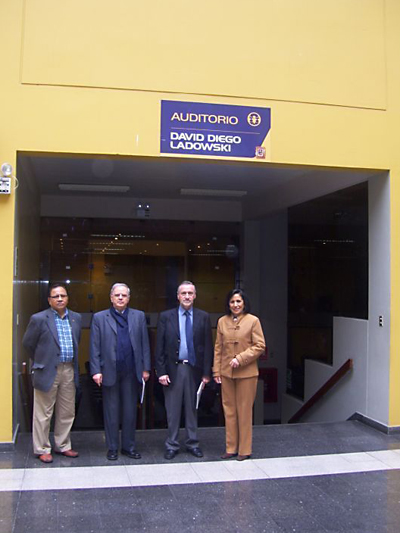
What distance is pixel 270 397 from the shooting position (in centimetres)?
1290

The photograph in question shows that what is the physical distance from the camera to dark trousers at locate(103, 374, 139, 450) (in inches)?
228

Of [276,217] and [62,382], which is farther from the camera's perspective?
[276,217]

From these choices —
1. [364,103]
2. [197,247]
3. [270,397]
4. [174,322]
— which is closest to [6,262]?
[174,322]

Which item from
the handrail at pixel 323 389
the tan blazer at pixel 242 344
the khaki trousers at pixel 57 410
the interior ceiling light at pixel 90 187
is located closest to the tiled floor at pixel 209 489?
the khaki trousers at pixel 57 410

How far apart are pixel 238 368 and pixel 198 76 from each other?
318cm

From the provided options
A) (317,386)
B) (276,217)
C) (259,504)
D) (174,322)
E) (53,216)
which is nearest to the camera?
(259,504)

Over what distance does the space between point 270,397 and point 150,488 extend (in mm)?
8155

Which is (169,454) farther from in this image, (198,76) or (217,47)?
(217,47)

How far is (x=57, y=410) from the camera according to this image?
587cm

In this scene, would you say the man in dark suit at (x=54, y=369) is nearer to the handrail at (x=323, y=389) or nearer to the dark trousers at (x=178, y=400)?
the dark trousers at (x=178, y=400)

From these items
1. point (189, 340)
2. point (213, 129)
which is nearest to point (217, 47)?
point (213, 129)

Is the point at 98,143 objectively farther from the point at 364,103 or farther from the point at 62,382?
the point at 364,103

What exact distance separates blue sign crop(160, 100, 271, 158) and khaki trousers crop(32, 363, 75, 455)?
2.58 m

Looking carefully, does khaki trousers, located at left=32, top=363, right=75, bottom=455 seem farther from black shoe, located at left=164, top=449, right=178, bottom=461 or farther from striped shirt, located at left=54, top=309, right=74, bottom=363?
black shoe, located at left=164, top=449, right=178, bottom=461
